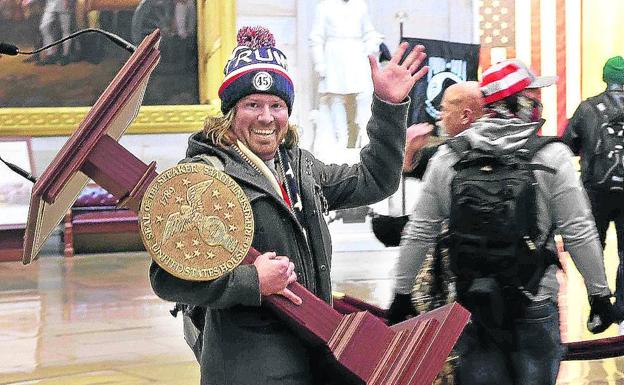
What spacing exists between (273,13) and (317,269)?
1337 cm

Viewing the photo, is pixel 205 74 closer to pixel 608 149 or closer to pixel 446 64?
pixel 446 64

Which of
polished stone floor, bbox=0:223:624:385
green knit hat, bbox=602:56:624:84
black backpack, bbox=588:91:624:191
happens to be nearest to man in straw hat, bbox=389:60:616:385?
polished stone floor, bbox=0:223:624:385

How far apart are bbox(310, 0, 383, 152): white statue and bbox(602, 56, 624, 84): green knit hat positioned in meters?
7.00

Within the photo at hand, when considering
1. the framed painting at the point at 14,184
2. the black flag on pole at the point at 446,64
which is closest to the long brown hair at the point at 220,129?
→ the black flag on pole at the point at 446,64

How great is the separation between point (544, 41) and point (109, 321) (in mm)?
9270

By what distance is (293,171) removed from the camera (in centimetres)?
356

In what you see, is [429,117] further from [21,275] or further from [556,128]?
[556,128]

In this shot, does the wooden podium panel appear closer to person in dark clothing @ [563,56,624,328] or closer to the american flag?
person in dark clothing @ [563,56,624,328]

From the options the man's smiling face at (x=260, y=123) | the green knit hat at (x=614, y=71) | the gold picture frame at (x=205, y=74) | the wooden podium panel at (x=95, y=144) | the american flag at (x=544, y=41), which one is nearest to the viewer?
the wooden podium panel at (x=95, y=144)

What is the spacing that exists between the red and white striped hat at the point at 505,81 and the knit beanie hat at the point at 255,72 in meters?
1.26

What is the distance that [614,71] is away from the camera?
30.6ft

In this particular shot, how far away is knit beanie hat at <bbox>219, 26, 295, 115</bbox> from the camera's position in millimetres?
3479

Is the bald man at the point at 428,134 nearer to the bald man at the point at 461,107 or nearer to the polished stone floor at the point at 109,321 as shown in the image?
the bald man at the point at 461,107

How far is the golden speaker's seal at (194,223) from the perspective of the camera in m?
3.10
